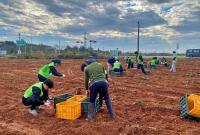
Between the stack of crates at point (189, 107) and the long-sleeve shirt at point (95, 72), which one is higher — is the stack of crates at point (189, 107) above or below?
below

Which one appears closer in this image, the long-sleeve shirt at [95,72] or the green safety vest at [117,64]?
the long-sleeve shirt at [95,72]

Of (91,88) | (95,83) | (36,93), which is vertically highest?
(95,83)

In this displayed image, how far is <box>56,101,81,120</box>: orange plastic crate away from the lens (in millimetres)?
7962

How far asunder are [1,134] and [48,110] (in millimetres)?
2212

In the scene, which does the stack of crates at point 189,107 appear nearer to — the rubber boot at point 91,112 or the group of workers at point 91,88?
the group of workers at point 91,88

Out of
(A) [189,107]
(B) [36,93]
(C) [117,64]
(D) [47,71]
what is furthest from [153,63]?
(B) [36,93]

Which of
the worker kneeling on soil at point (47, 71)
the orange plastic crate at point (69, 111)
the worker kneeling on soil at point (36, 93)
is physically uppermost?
the worker kneeling on soil at point (47, 71)

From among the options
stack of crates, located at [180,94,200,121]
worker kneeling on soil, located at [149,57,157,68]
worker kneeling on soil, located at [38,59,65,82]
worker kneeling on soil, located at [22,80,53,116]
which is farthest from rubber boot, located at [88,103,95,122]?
worker kneeling on soil, located at [149,57,157,68]

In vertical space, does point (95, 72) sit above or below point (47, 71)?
above

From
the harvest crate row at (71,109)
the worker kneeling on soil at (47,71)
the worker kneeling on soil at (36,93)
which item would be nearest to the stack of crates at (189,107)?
the harvest crate row at (71,109)

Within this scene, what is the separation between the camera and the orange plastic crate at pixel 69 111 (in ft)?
26.1

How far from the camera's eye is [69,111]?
802cm

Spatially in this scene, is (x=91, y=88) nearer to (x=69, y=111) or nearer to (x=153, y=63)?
(x=69, y=111)

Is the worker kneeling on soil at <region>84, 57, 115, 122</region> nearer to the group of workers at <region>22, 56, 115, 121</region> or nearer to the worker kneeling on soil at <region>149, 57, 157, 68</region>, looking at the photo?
the group of workers at <region>22, 56, 115, 121</region>
